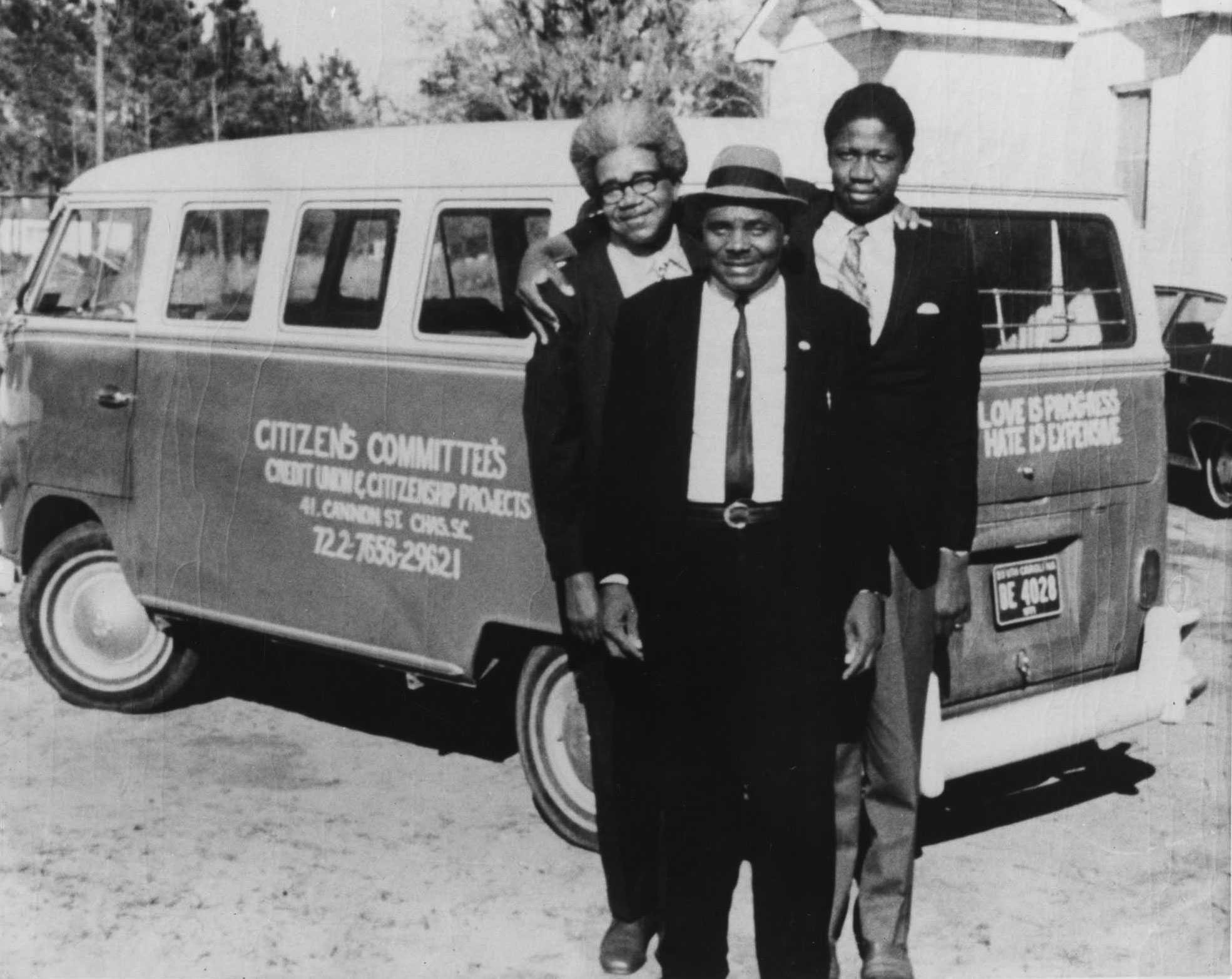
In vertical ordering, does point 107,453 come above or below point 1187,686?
above

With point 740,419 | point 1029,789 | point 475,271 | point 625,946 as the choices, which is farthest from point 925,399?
point 1029,789

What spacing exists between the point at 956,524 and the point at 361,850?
219cm

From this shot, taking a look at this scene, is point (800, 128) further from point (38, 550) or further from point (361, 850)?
point (38, 550)

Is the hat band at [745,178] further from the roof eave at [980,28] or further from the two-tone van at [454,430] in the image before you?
the roof eave at [980,28]

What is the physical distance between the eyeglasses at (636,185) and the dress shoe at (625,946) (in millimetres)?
1888

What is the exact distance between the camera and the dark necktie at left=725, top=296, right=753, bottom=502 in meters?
3.19

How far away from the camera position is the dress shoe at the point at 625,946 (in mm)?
3816

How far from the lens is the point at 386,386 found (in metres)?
4.80

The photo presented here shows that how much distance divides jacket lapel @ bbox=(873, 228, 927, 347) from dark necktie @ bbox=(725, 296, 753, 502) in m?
0.46

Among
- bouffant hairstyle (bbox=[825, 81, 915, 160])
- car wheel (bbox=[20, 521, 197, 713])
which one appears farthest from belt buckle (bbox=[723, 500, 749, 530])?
car wheel (bbox=[20, 521, 197, 713])

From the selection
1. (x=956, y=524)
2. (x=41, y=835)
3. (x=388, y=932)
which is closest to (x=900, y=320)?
(x=956, y=524)

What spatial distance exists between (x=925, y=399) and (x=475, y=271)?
6.13 feet

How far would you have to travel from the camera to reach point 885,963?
368 cm

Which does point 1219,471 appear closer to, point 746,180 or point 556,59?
point 746,180
